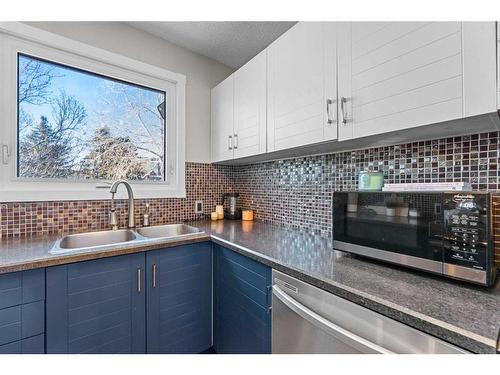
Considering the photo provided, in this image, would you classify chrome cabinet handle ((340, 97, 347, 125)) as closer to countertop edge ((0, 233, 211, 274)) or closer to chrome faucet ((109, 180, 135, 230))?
countertop edge ((0, 233, 211, 274))

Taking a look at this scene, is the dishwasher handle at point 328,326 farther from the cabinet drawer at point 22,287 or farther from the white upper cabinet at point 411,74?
the cabinet drawer at point 22,287

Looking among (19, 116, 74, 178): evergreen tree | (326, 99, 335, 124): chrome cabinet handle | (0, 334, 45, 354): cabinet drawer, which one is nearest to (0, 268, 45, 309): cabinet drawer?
(0, 334, 45, 354): cabinet drawer

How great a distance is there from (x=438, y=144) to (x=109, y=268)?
1.68 m

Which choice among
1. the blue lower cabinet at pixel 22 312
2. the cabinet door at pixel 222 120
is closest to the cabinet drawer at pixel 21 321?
the blue lower cabinet at pixel 22 312

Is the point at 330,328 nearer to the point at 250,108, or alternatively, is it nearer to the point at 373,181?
the point at 373,181

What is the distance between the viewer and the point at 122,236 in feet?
5.51

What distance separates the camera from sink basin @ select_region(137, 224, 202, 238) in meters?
1.77

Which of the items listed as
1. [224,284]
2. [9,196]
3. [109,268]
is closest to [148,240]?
[109,268]

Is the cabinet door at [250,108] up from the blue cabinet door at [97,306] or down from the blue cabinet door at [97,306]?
up

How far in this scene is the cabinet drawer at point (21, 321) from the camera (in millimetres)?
952

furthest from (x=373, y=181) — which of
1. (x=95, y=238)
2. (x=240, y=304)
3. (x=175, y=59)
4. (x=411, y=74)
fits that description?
(x=175, y=59)

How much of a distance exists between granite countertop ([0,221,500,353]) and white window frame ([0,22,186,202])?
1.10 feet

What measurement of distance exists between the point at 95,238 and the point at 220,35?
68.8 inches

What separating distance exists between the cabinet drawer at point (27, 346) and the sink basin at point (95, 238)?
53cm
